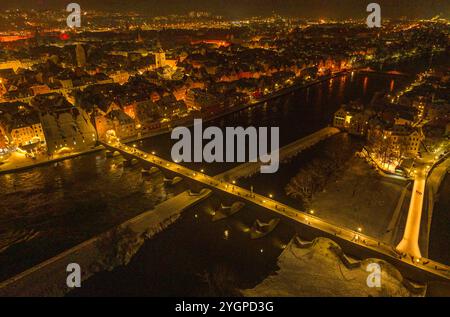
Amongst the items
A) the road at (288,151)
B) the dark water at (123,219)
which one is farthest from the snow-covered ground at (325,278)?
the road at (288,151)

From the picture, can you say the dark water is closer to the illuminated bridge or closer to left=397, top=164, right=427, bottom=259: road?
the illuminated bridge

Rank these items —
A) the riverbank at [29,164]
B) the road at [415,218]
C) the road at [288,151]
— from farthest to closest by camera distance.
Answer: the riverbank at [29,164] → the road at [288,151] → the road at [415,218]

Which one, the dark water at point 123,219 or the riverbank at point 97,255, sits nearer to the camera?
the riverbank at point 97,255

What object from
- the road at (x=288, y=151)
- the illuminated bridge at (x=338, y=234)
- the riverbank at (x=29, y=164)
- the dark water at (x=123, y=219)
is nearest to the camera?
the illuminated bridge at (x=338, y=234)

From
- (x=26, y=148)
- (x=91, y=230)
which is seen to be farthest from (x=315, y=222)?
(x=26, y=148)

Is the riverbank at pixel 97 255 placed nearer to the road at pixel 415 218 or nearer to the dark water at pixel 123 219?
the dark water at pixel 123 219

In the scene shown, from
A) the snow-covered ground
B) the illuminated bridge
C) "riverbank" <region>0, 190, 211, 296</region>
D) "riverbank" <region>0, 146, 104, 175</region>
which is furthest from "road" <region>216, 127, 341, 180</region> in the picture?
"riverbank" <region>0, 146, 104, 175</region>
